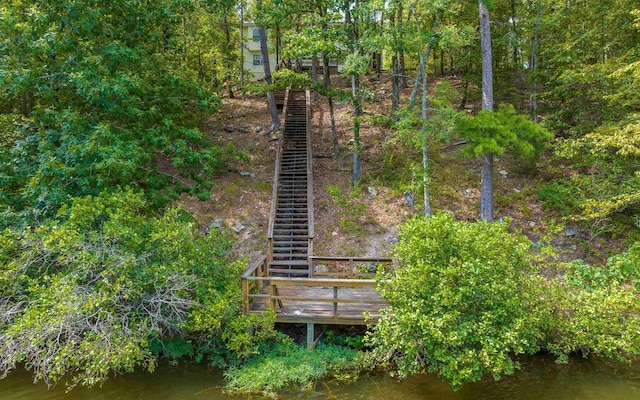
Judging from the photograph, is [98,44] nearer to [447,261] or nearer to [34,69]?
[34,69]

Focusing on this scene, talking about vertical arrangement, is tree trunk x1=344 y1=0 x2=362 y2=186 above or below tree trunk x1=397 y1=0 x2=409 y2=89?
below

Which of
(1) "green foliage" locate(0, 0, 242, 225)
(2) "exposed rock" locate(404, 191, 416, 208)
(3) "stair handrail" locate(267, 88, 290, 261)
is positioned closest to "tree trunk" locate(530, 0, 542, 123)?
(2) "exposed rock" locate(404, 191, 416, 208)

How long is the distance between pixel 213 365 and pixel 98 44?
8.14m

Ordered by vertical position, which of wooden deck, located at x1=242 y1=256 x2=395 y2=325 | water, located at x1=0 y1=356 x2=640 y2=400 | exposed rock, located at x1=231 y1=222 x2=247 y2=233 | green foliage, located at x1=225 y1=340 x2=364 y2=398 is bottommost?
water, located at x1=0 y1=356 x2=640 y2=400

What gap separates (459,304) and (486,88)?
24.0 feet

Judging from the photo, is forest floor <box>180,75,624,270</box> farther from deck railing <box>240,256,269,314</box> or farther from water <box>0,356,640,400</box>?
water <box>0,356,640,400</box>

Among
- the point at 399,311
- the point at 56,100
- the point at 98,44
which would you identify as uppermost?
the point at 98,44

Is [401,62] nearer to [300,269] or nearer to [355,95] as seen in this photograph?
[355,95]

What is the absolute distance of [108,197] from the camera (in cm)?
812

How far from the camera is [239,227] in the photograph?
13219 millimetres

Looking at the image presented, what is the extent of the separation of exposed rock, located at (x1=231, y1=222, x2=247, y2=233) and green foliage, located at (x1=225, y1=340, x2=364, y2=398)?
5.61 metres

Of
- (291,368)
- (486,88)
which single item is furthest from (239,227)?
(486,88)

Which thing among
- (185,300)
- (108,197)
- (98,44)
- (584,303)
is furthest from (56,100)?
(584,303)

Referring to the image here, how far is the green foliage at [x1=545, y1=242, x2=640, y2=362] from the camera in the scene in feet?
22.0
